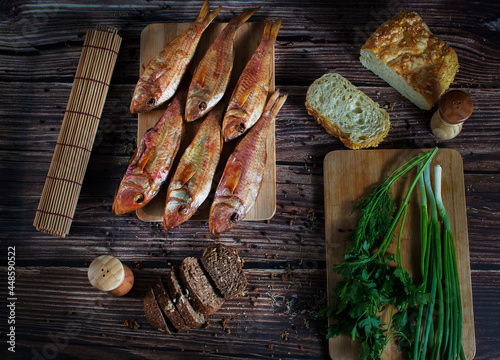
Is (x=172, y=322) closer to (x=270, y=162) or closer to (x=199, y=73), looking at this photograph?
(x=270, y=162)

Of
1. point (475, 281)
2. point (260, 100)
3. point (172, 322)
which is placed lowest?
point (475, 281)

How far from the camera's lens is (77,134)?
8.40 feet

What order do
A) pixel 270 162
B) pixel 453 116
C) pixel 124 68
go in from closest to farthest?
1. pixel 453 116
2. pixel 270 162
3. pixel 124 68

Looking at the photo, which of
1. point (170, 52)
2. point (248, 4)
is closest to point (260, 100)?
point (170, 52)

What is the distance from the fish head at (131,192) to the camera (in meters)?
2.33

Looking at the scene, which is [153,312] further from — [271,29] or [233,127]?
[271,29]

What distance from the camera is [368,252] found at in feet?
8.05

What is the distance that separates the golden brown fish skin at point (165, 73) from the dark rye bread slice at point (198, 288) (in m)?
0.98

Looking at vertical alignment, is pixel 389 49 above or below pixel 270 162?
above

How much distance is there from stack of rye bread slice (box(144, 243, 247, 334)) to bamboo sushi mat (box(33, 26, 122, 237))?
77 centimetres

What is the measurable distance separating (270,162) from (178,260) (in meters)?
0.87

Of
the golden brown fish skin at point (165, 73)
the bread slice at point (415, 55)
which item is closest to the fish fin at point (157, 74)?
the golden brown fish skin at point (165, 73)

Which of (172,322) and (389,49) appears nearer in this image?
(172,322)

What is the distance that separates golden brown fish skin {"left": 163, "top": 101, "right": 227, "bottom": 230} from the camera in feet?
7.59
